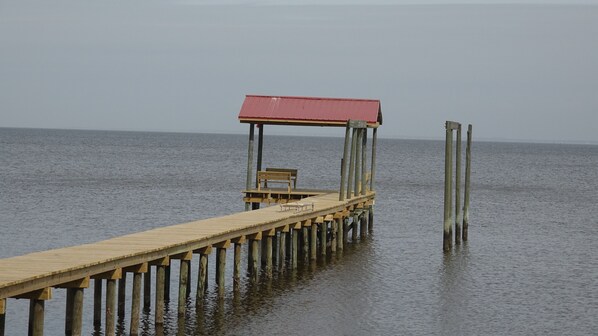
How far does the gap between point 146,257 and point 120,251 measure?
0.45m

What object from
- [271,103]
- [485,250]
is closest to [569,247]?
[485,250]

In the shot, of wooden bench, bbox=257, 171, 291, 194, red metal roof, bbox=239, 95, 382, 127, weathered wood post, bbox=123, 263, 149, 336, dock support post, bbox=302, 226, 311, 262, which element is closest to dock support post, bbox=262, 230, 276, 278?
dock support post, bbox=302, 226, 311, 262

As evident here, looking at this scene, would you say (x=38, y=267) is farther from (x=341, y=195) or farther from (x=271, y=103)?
(x=271, y=103)

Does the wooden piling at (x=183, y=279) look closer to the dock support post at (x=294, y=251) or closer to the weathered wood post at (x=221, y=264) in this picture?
the weathered wood post at (x=221, y=264)

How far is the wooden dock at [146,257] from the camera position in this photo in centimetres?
1589

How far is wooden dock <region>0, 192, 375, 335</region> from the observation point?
15891 millimetres

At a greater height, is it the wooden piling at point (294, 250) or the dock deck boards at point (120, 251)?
the dock deck boards at point (120, 251)

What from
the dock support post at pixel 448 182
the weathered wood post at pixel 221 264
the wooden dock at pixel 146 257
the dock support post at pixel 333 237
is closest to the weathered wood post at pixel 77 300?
the wooden dock at pixel 146 257

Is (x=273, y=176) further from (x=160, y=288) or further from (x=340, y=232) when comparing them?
(x=160, y=288)

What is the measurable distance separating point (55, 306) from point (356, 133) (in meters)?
13.6

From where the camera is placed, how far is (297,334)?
66.8ft

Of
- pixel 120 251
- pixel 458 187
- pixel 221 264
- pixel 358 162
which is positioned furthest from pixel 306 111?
pixel 120 251

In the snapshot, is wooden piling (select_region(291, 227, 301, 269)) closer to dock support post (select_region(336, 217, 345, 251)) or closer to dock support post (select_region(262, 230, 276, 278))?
dock support post (select_region(262, 230, 276, 278))

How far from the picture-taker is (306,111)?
1371 inches
